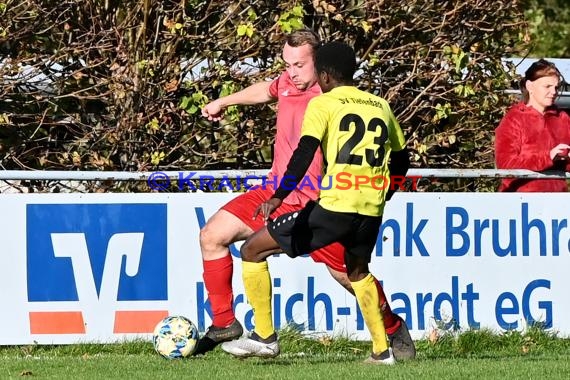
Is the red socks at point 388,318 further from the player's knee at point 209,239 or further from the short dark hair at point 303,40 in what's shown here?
the short dark hair at point 303,40

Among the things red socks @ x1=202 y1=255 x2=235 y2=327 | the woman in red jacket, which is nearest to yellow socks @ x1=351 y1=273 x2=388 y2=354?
red socks @ x1=202 y1=255 x2=235 y2=327

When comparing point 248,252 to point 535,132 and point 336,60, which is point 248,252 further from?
point 535,132

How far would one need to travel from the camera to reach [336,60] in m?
7.63

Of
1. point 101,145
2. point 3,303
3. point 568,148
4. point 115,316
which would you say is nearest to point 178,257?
point 115,316

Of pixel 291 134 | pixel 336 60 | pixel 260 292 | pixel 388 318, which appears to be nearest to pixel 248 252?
pixel 260 292

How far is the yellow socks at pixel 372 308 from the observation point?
7812 mm

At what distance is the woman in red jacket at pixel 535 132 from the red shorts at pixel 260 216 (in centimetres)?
210

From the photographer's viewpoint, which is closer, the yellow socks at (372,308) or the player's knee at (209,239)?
the yellow socks at (372,308)

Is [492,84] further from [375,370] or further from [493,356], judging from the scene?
[375,370]

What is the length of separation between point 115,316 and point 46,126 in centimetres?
253

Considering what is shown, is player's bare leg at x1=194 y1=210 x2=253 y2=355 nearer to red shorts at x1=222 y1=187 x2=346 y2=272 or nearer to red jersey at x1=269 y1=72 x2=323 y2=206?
red shorts at x1=222 y1=187 x2=346 y2=272

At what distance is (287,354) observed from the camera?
9.06 m

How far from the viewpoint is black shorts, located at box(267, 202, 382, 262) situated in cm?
755

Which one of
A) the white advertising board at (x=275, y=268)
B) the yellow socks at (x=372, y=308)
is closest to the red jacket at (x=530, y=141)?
the white advertising board at (x=275, y=268)
